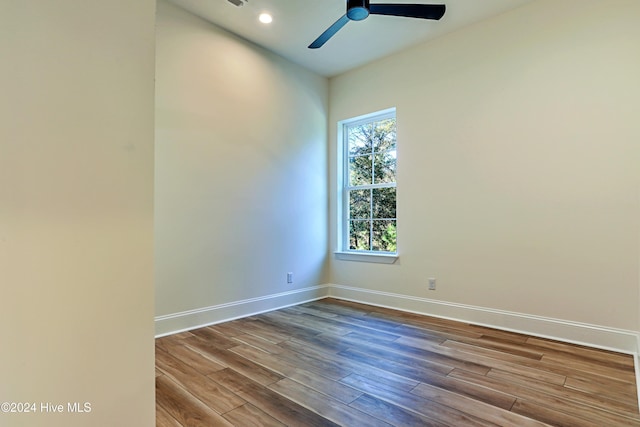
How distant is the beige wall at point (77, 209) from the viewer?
88cm

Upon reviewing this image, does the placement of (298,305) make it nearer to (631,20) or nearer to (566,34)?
(566,34)

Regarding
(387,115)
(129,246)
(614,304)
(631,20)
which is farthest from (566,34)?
(129,246)

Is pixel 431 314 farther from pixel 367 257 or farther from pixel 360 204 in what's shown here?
pixel 360 204

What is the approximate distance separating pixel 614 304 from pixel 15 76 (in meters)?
3.64

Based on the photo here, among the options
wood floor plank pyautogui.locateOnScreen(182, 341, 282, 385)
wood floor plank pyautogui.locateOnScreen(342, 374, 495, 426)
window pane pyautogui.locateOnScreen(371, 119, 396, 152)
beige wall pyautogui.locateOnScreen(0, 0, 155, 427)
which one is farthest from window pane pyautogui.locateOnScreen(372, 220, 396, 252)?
beige wall pyautogui.locateOnScreen(0, 0, 155, 427)

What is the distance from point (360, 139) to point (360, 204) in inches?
33.0

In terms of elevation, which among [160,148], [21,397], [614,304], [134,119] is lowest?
[614,304]

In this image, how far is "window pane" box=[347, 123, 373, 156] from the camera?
419 cm

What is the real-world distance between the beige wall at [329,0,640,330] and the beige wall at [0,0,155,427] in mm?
2951

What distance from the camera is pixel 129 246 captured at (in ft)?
3.46

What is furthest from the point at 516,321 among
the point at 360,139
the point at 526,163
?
the point at 360,139

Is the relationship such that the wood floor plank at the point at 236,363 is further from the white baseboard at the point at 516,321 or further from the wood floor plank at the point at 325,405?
the white baseboard at the point at 516,321

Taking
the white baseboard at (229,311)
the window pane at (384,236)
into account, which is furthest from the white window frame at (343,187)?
the white baseboard at (229,311)

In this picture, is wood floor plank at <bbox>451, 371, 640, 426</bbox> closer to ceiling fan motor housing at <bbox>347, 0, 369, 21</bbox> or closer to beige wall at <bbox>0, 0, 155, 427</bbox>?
beige wall at <bbox>0, 0, 155, 427</bbox>
